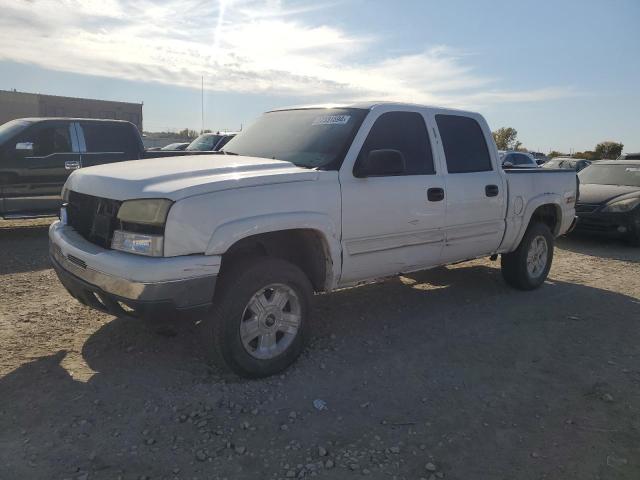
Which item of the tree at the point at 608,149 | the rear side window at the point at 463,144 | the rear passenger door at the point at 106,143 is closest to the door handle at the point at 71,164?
the rear passenger door at the point at 106,143

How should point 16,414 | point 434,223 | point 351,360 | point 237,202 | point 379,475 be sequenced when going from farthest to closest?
point 434,223 < point 351,360 < point 237,202 < point 16,414 < point 379,475

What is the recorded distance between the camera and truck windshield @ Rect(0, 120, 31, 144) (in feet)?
27.8

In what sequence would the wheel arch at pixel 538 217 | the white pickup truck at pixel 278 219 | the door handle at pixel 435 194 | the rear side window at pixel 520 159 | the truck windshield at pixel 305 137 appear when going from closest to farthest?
the white pickup truck at pixel 278 219, the truck windshield at pixel 305 137, the door handle at pixel 435 194, the wheel arch at pixel 538 217, the rear side window at pixel 520 159

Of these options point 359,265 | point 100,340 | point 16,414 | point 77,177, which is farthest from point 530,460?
point 77,177

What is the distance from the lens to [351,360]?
413cm

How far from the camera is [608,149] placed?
1797 inches

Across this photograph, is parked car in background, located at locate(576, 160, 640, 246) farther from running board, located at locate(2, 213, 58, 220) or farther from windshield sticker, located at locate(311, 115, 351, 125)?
running board, located at locate(2, 213, 58, 220)

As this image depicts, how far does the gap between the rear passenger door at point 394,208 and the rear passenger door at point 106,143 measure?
6103 mm

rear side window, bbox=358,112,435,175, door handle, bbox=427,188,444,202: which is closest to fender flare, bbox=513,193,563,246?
door handle, bbox=427,188,444,202

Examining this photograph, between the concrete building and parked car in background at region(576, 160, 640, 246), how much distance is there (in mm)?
37027

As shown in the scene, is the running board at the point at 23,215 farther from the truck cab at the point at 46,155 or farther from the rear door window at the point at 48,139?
the rear door window at the point at 48,139

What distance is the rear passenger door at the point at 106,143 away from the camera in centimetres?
902

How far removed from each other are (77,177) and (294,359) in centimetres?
215

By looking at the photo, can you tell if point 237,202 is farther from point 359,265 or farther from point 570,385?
point 570,385
